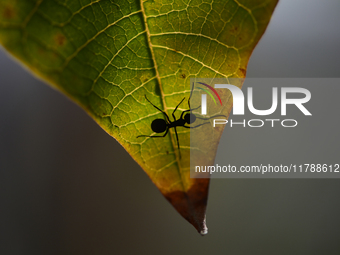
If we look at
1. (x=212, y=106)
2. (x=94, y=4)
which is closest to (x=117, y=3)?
(x=94, y=4)

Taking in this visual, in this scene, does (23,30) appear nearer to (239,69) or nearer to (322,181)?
(239,69)

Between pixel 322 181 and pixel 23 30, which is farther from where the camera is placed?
pixel 322 181

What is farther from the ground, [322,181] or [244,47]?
[322,181]

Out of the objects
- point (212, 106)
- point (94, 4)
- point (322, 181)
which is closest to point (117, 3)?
point (94, 4)
